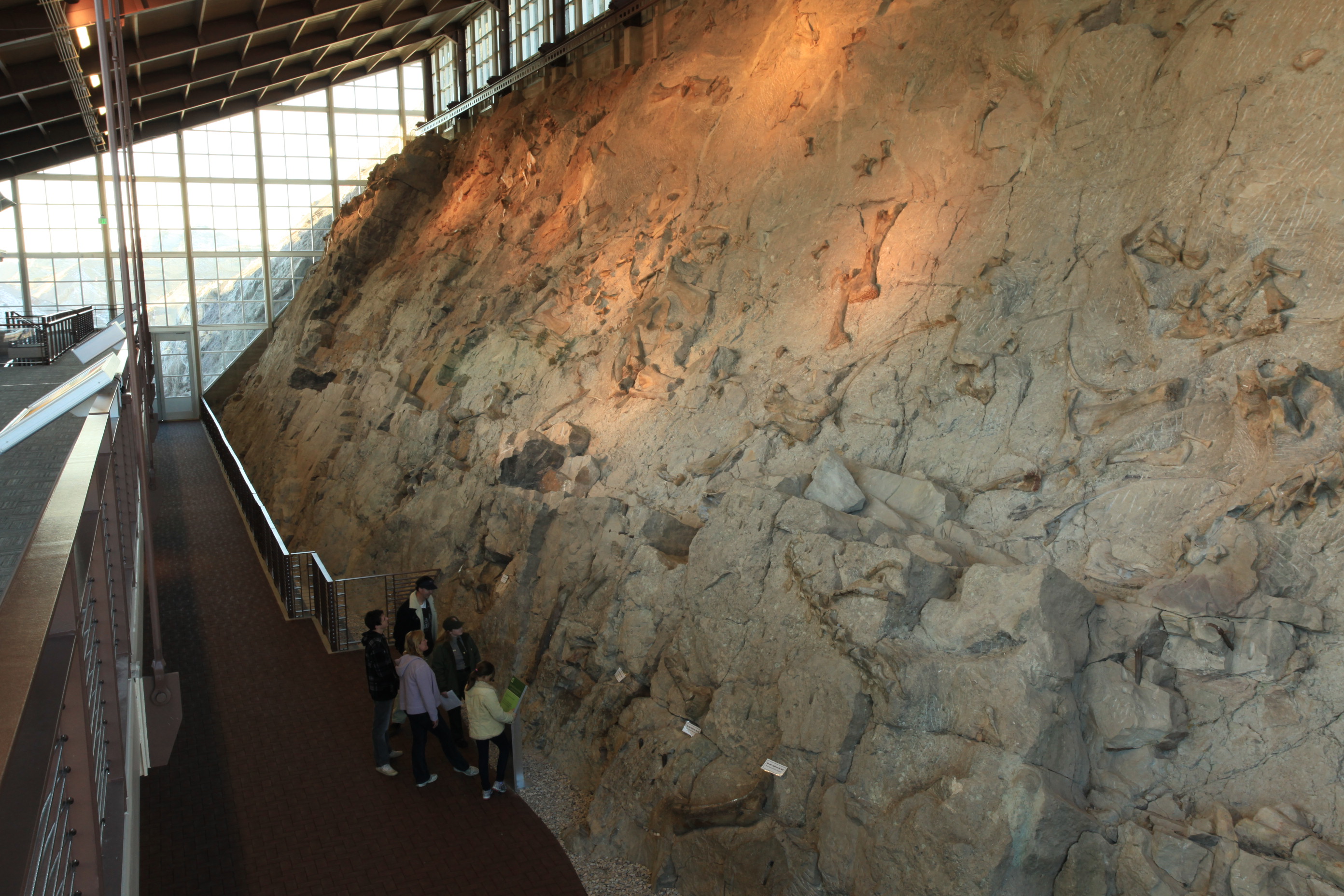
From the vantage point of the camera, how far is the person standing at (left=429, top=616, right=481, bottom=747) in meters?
7.53

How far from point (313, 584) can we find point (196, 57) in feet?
54.1

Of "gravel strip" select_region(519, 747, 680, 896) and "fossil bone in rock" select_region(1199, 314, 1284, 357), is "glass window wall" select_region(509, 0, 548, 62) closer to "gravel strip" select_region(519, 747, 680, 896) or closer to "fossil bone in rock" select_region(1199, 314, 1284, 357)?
"gravel strip" select_region(519, 747, 680, 896)

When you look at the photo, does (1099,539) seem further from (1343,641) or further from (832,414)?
(832,414)

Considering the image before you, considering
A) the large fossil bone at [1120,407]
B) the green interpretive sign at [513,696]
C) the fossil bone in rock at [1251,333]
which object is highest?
the fossil bone in rock at [1251,333]

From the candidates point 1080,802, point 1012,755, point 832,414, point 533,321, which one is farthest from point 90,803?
point 533,321

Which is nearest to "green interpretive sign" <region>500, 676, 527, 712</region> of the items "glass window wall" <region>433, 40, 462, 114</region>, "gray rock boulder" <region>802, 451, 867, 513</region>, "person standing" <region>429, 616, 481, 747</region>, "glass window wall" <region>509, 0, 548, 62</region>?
"person standing" <region>429, 616, 481, 747</region>

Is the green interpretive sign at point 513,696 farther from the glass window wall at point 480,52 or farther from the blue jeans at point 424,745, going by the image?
the glass window wall at point 480,52

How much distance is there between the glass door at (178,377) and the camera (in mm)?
27734

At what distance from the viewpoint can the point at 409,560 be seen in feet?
40.7

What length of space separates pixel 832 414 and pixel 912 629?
299cm

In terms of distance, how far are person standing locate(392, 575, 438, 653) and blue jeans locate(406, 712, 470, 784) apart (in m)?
1.17

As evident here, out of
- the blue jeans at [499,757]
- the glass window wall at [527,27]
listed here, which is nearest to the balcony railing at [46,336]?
the blue jeans at [499,757]

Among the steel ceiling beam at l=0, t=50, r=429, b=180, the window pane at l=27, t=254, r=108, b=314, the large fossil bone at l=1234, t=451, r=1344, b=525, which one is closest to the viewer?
the large fossil bone at l=1234, t=451, r=1344, b=525

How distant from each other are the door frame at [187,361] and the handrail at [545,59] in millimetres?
9840
